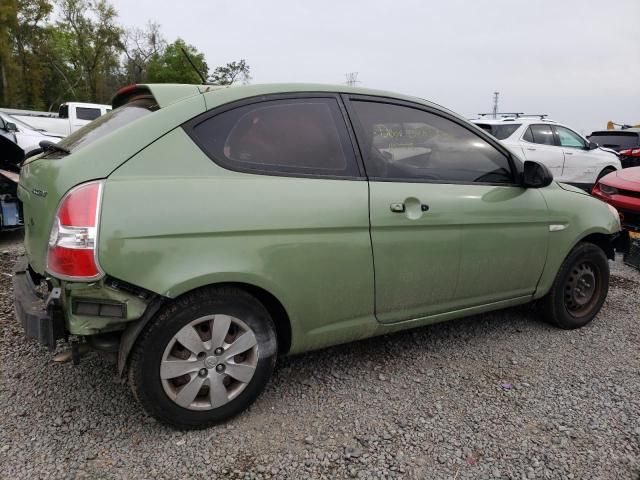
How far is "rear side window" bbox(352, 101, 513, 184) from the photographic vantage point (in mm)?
2697

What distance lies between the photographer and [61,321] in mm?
2086

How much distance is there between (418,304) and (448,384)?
19.6 inches

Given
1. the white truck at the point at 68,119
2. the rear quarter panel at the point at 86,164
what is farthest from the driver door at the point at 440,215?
the white truck at the point at 68,119

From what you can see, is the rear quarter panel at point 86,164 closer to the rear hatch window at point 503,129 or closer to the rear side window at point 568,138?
the rear hatch window at point 503,129

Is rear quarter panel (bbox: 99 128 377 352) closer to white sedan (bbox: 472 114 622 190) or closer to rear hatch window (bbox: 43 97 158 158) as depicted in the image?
rear hatch window (bbox: 43 97 158 158)

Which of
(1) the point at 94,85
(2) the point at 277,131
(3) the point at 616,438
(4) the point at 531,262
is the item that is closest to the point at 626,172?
(4) the point at 531,262

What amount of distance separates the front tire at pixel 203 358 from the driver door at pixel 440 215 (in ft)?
2.39

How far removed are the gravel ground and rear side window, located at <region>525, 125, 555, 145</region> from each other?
7.03 metres

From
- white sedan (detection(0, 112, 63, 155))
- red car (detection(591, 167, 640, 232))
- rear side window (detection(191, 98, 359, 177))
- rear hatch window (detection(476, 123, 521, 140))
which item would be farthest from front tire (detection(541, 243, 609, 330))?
white sedan (detection(0, 112, 63, 155))

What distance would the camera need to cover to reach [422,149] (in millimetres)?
2914

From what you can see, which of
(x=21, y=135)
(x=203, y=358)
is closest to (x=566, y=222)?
(x=203, y=358)

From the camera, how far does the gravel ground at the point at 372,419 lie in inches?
84.8

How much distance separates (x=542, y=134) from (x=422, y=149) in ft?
25.9

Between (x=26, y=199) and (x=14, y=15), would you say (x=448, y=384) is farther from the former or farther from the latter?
(x=14, y=15)
